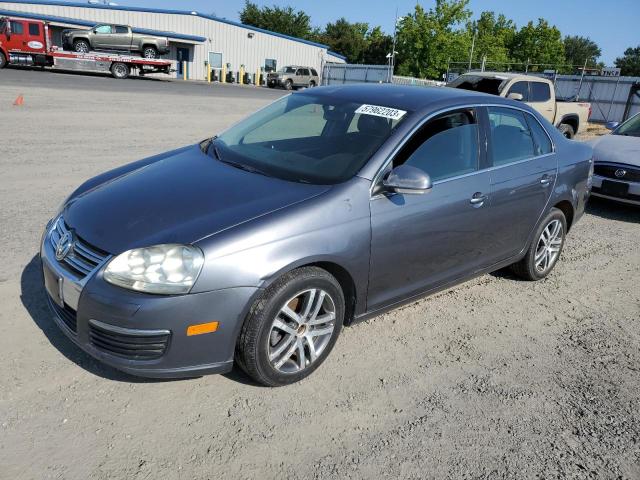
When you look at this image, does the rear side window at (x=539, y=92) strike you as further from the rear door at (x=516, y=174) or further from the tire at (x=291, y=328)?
the tire at (x=291, y=328)

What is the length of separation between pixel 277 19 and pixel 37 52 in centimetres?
4298

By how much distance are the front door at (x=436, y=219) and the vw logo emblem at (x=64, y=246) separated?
5.62ft

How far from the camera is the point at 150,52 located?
3384 cm

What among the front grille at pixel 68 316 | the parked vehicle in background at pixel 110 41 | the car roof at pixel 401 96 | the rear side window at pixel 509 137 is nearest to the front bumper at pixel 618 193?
the rear side window at pixel 509 137

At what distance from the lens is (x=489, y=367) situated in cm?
350

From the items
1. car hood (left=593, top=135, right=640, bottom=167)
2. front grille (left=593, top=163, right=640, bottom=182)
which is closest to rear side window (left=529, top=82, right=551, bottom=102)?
car hood (left=593, top=135, right=640, bottom=167)

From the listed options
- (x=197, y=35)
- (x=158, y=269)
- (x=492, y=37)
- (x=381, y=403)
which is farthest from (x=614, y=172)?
(x=492, y=37)

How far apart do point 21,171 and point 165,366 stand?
19.0ft

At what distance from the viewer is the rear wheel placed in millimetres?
33625

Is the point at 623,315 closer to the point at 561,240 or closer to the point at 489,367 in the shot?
the point at 561,240

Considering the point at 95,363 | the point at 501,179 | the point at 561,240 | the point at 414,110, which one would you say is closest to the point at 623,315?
the point at 561,240

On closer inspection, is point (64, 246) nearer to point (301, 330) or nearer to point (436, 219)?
point (301, 330)

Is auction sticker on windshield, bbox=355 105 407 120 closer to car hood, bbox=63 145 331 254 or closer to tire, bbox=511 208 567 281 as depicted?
car hood, bbox=63 145 331 254

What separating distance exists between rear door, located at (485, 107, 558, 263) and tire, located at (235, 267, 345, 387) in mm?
1639
